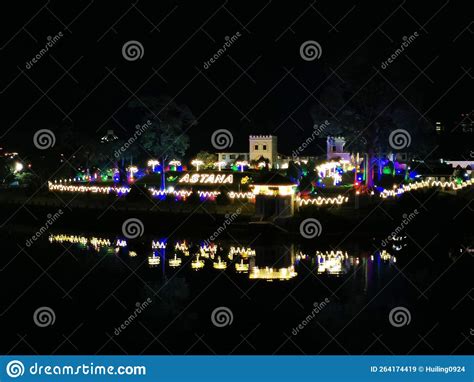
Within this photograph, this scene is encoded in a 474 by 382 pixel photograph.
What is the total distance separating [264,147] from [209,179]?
49.9 feet

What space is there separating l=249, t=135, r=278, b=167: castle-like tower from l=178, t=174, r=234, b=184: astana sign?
45.2 ft

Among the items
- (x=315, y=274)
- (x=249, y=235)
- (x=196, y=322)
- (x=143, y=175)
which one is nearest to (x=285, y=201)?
(x=249, y=235)

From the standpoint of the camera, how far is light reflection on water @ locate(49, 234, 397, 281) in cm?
2062

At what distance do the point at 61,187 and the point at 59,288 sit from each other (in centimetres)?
2272

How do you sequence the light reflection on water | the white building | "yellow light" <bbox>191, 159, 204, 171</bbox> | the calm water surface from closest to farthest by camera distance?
1. the calm water surface
2. the light reflection on water
3. "yellow light" <bbox>191, 159, 204, 171</bbox>
4. the white building

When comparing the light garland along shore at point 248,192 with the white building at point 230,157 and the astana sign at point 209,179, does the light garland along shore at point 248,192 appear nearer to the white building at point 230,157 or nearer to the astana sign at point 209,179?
the astana sign at point 209,179

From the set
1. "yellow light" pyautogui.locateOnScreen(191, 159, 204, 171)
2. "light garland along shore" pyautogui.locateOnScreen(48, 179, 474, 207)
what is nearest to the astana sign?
"light garland along shore" pyautogui.locateOnScreen(48, 179, 474, 207)

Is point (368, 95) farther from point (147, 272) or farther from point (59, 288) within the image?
point (59, 288)

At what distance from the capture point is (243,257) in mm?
22844

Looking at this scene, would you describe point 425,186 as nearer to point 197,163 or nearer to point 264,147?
point 197,163

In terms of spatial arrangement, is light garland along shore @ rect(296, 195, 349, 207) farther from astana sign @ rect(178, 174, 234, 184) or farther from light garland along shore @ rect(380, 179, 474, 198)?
astana sign @ rect(178, 174, 234, 184)

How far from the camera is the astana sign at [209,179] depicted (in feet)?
140

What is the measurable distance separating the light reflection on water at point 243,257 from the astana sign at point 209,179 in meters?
15.8

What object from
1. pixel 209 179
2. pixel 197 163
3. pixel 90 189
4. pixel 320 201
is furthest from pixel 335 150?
pixel 320 201
